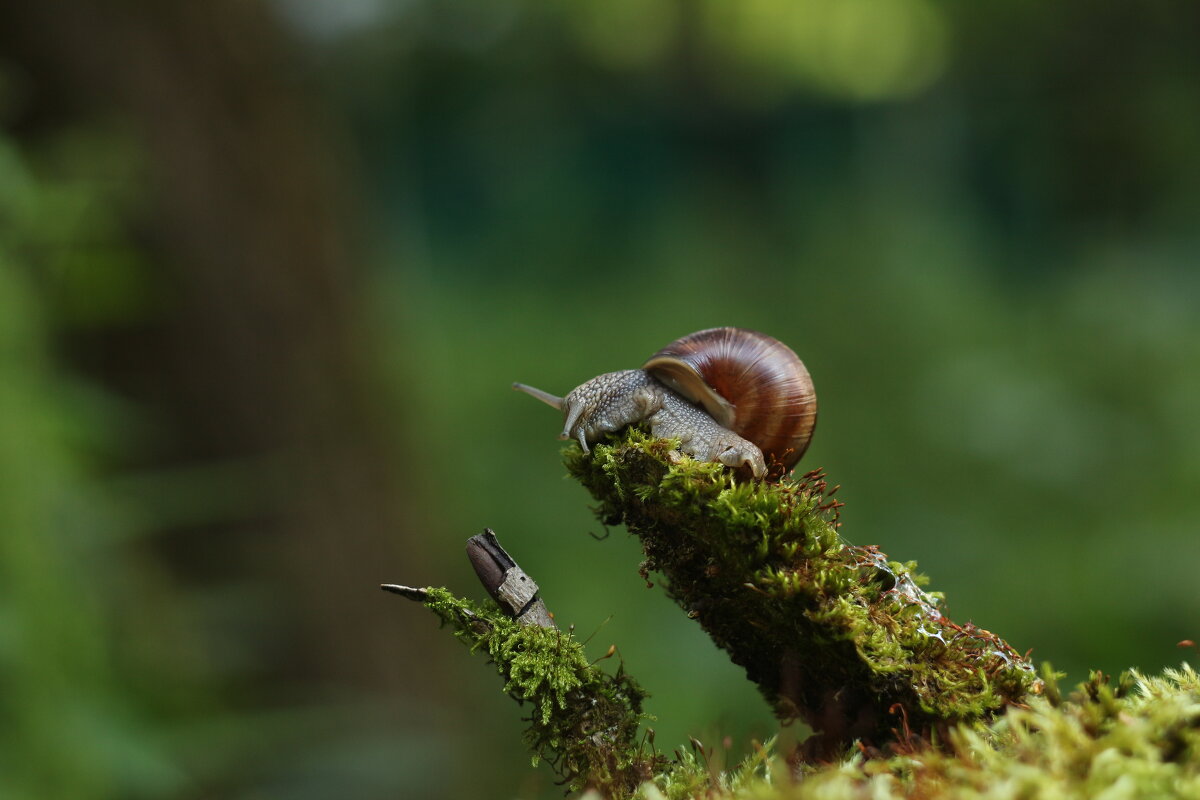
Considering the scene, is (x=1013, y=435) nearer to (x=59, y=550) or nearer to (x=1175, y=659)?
(x=1175, y=659)

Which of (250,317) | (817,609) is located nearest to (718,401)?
(817,609)

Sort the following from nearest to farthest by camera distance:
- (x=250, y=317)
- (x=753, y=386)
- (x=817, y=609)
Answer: (x=817, y=609) → (x=753, y=386) → (x=250, y=317)

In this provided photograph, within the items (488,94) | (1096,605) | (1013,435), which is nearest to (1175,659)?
(1096,605)

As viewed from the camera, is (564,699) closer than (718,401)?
Yes

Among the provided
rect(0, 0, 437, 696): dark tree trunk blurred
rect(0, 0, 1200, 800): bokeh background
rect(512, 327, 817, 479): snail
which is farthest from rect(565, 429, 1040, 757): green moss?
rect(0, 0, 437, 696): dark tree trunk blurred

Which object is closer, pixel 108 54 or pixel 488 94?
pixel 108 54

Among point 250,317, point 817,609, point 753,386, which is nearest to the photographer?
point 817,609

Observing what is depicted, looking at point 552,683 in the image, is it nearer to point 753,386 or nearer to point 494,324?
point 753,386

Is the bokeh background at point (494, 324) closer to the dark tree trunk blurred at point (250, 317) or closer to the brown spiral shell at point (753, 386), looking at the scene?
the dark tree trunk blurred at point (250, 317)
